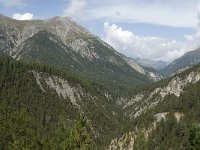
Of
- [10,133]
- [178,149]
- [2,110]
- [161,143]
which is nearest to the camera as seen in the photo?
[10,133]

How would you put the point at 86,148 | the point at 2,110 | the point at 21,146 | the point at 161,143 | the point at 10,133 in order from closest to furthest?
the point at 86,148 < the point at 21,146 < the point at 10,133 < the point at 2,110 < the point at 161,143

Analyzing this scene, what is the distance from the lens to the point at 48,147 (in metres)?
118

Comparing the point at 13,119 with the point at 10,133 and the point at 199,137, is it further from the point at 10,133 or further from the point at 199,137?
the point at 199,137

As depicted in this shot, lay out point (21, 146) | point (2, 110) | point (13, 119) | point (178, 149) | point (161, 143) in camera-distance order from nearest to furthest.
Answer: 1. point (21, 146)
2. point (13, 119)
3. point (2, 110)
4. point (178, 149)
5. point (161, 143)

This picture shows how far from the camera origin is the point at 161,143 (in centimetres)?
18875

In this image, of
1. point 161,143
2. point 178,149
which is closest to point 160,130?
point 161,143

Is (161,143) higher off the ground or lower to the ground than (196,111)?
lower

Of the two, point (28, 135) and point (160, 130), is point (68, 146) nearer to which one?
point (28, 135)

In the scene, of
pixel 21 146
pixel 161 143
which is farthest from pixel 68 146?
pixel 161 143

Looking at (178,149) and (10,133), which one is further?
(178,149)

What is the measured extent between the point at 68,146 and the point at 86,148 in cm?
425

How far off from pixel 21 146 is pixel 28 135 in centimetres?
2255

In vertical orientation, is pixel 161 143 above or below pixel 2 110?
below

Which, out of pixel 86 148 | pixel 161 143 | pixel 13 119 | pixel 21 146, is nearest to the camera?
pixel 86 148
